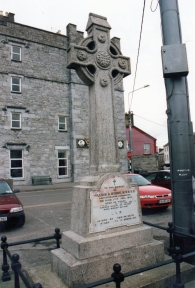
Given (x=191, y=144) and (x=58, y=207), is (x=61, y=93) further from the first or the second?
(x=191, y=144)

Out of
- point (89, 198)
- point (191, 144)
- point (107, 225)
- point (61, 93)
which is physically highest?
point (61, 93)

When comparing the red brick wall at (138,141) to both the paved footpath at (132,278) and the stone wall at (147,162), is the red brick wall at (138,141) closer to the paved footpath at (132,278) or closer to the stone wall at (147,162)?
the stone wall at (147,162)

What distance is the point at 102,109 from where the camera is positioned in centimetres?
430

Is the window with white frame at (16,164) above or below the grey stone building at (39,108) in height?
below

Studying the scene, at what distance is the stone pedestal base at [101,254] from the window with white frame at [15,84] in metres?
19.9

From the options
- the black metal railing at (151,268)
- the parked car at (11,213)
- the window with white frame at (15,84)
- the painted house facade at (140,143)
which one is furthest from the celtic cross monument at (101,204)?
the painted house facade at (140,143)

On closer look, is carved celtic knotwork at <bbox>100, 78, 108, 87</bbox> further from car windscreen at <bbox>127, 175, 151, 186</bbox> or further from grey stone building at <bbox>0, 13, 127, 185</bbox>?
grey stone building at <bbox>0, 13, 127, 185</bbox>

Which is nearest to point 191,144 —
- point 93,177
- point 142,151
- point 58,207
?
point 93,177

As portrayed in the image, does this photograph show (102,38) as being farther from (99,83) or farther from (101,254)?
(101,254)

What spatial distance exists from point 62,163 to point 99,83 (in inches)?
775

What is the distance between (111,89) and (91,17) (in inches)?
55.5

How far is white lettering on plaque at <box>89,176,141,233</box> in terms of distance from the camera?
3848mm

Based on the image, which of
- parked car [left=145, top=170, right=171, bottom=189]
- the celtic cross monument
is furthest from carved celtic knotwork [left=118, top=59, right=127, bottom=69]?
parked car [left=145, top=170, right=171, bottom=189]

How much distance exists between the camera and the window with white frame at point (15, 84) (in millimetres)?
21620
